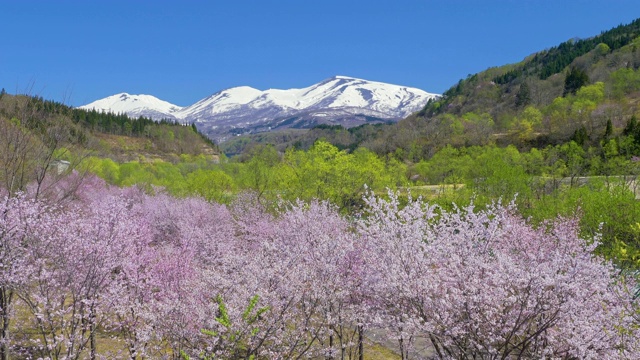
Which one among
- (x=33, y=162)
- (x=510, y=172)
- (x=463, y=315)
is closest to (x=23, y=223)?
(x=33, y=162)

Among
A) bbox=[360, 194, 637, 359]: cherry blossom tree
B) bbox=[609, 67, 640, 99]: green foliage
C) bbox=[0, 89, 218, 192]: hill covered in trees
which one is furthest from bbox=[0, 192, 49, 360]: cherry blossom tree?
bbox=[609, 67, 640, 99]: green foliage

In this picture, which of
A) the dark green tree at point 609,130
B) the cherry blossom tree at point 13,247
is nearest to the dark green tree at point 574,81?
the dark green tree at point 609,130

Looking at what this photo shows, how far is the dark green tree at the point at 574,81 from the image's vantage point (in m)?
136

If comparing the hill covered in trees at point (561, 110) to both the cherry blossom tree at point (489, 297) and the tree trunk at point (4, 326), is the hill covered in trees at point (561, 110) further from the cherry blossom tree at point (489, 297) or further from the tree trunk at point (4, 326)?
the tree trunk at point (4, 326)

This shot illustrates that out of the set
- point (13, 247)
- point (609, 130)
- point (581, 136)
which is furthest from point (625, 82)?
point (13, 247)

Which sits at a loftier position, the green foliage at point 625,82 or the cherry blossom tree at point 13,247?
the green foliage at point 625,82

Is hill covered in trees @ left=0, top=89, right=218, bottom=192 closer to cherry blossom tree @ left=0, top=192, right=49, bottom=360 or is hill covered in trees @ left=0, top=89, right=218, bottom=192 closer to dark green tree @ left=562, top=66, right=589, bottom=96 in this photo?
cherry blossom tree @ left=0, top=192, right=49, bottom=360

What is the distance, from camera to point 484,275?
9.72 metres

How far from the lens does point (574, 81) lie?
5443 inches

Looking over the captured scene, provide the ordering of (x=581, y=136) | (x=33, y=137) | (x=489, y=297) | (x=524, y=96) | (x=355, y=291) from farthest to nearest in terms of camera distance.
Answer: (x=524, y=96), (x=581, y=136), (x=33, y=137), (x=355, y=291), (x=489, y=297)

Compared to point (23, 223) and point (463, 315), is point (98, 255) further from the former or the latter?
point (463, 315)

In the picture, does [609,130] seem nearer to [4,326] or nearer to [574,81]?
[574,81]

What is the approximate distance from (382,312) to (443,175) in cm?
6169

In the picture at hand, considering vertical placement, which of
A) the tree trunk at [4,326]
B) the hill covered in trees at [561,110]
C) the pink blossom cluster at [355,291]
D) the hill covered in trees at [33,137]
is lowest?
the tree trunk at [4,326]
